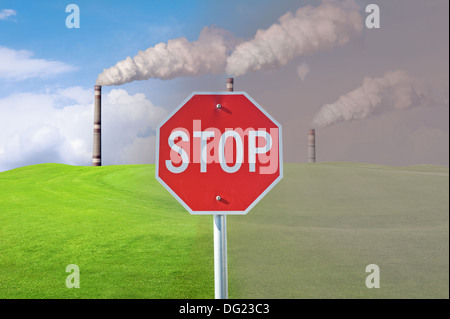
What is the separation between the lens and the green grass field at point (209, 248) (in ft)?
18.9

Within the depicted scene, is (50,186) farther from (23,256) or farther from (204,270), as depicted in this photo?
(204,270)

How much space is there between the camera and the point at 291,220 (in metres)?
13.2

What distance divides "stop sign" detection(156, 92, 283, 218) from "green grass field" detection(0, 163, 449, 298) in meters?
3.07

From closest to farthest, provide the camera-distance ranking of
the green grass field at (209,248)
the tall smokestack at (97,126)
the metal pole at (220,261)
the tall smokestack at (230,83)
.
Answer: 1. the metal pole at (220,261)
2. the green grass field at (209,248)
3. the tall smokestack at (230,83)
4. the tall smokestack at (97,126)

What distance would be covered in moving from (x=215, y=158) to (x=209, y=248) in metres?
5.79

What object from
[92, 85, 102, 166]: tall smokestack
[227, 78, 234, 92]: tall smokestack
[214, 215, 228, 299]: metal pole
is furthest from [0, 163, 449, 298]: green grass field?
[92, 85, 102, 166]: tall smokestack

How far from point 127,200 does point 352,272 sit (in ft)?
37.3

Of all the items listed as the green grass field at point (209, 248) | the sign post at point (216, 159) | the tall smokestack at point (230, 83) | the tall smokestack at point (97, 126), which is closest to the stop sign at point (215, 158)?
the sign post at point (216, 159)

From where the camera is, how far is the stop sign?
8.38 feet

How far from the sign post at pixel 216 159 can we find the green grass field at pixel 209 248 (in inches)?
121

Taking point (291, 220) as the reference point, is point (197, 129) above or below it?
above

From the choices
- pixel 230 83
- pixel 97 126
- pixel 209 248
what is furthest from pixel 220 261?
pixel 97 126

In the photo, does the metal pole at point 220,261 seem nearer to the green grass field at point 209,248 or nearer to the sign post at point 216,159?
the sign post at point 216,159

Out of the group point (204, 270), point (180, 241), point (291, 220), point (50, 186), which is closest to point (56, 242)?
point (180, 241)
